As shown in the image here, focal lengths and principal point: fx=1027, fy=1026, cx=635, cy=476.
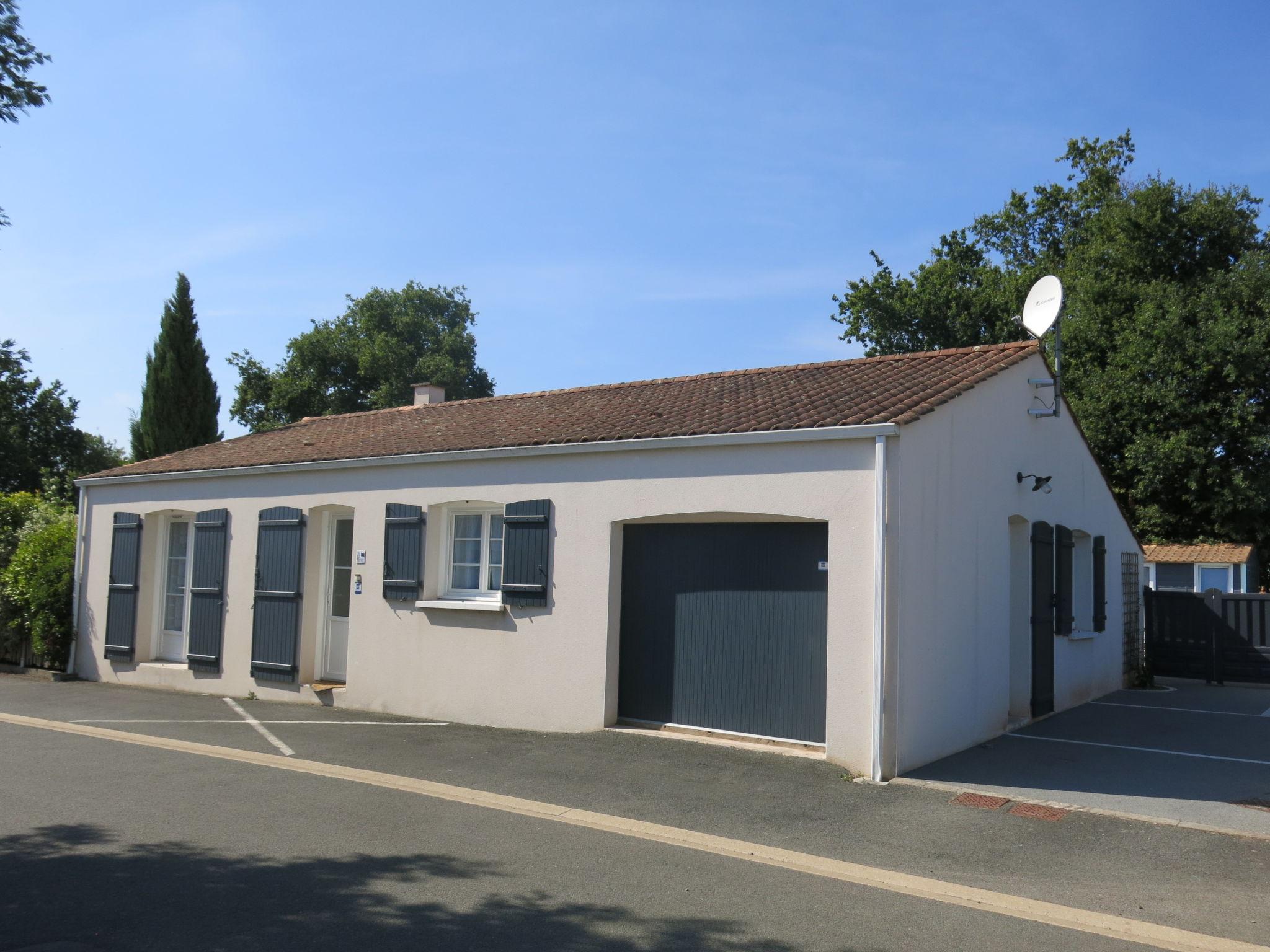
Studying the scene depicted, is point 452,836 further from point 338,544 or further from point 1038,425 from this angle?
point 1038,425

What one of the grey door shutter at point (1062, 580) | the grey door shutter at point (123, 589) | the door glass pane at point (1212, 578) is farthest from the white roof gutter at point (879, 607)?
the door glass pane at point (1212, 578)

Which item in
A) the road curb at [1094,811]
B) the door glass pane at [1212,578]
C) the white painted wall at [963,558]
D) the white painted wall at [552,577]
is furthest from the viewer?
the door glass pane at [1212,578]

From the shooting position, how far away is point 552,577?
10969mm

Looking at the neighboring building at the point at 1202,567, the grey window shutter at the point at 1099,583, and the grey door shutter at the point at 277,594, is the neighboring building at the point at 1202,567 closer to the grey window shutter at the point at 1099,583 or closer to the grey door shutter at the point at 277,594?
the grey window shutter at the point at 1099,583

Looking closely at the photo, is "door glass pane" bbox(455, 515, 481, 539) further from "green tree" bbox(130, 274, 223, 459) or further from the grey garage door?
"green tree" bbox(130, 274, 223, 459)

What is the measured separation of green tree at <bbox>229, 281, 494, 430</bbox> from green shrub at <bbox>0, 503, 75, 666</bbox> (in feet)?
83.5

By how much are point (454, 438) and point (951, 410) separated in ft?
19.9

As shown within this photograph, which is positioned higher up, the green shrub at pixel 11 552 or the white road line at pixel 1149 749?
the green shrub at pixel 11 552

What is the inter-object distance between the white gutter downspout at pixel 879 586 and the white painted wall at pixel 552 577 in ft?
0.40

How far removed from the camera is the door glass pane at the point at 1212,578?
75.8ft

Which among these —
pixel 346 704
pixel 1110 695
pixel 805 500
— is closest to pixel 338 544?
pixel 346 704

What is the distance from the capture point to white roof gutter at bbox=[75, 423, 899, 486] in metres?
8.99

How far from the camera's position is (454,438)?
504 inches

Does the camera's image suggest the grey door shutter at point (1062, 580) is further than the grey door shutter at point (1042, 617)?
Yes
